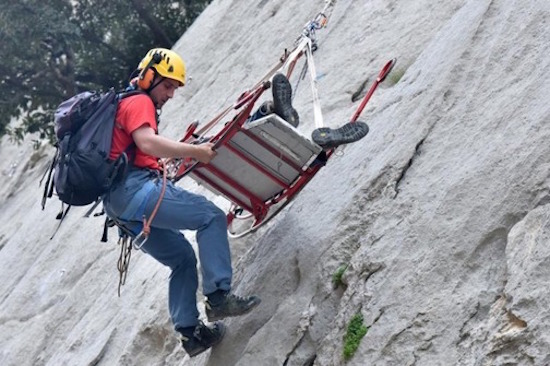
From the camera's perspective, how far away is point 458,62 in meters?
8.74

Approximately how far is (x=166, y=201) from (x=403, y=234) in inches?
71.1

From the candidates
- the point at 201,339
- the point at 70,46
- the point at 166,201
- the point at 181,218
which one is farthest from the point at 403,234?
the point at 70,46

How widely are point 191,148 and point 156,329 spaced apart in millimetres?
2397

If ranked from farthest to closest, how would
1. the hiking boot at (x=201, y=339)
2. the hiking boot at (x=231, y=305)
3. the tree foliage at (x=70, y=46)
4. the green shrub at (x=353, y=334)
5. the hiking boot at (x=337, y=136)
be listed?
the tree foliage at (x=70, y=46) < the hiking boot at (x=201, y=339) < the hiking boot at (x=231, y=305) < the hiking boot at (x=337, y=136) < the green shrub at (x=353, y=334)

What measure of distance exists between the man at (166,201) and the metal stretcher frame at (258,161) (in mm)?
332

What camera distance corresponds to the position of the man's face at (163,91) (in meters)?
8.47

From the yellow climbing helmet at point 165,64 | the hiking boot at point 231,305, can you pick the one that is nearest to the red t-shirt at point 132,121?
the yellow climbing helmet at point 165,64

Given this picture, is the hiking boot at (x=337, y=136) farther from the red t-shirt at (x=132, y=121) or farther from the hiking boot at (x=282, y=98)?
the red t-shirt at (x=132, y=121)

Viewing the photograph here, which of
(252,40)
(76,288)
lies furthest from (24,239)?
(252,40)

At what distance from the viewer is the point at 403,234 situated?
7660 millimetres

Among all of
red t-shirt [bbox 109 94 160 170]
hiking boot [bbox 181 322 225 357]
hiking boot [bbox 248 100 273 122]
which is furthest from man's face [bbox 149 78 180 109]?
hiking boot [bbox 181 322 225 357]

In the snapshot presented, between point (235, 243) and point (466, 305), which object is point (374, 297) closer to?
point (466, 305)

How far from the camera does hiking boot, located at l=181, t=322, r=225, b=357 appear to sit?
862 cm

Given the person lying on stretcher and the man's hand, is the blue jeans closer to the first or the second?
the man's hand
